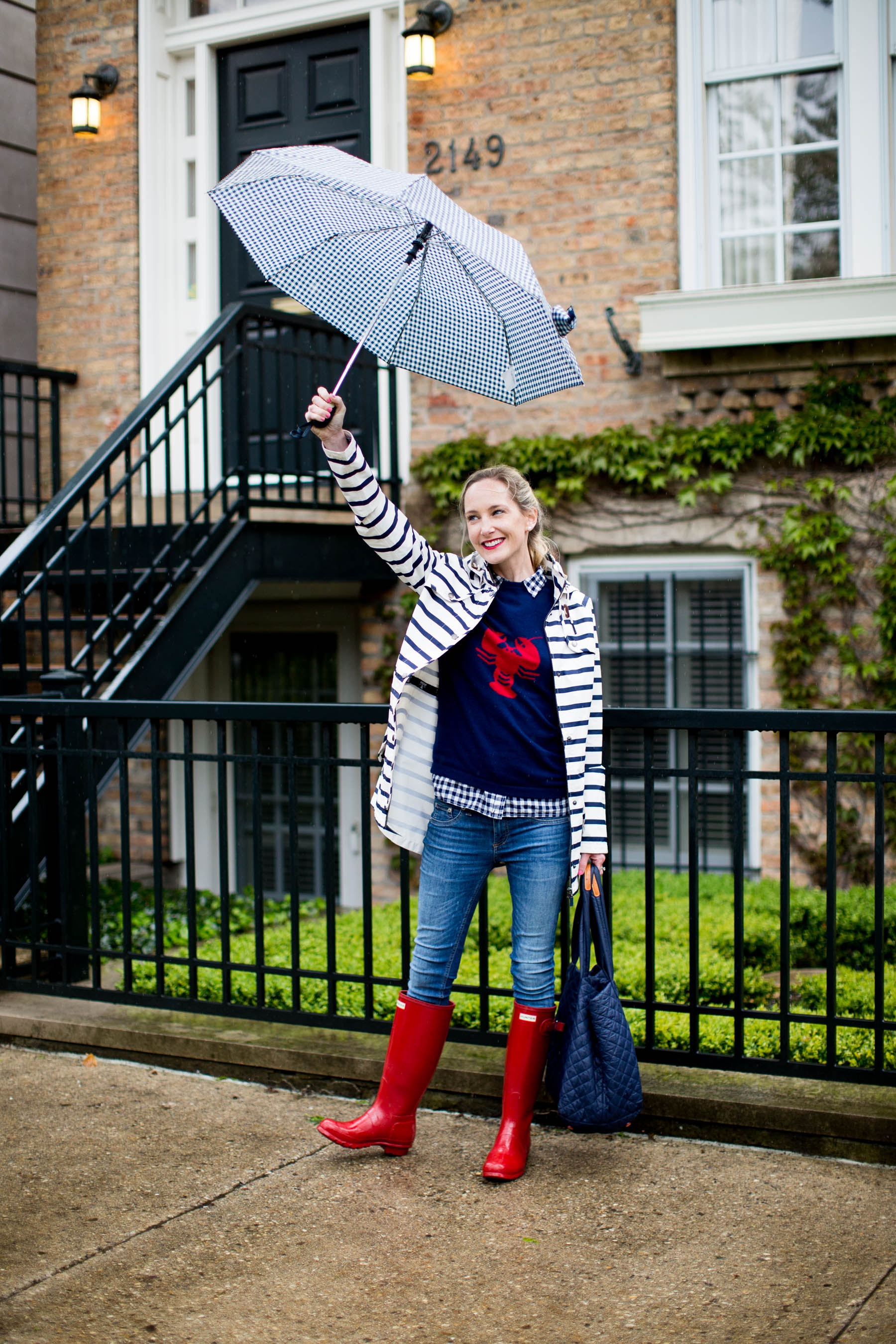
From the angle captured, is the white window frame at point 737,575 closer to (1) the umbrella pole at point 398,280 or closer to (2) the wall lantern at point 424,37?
(2) the wall lantern at point 424,37

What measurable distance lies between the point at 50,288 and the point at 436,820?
258 inches

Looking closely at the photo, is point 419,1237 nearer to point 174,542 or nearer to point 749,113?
point 174,542

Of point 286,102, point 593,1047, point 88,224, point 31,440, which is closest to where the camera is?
point 593,1047

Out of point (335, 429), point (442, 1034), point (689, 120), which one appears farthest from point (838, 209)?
point (442, 1034)

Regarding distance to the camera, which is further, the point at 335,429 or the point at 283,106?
the point at 283,106

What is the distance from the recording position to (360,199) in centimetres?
336

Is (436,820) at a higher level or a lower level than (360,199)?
lower

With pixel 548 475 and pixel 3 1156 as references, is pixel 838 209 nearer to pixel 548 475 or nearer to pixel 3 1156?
pixel 548 475

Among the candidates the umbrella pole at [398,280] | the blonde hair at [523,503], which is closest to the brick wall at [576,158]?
the umbrella pole at [398,280]

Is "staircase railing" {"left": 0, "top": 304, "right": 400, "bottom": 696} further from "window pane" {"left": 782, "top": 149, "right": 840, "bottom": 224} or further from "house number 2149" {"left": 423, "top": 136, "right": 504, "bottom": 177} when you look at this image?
"window pane" {"left": 782, "top": 149, "right": 840, "bottom": 224}

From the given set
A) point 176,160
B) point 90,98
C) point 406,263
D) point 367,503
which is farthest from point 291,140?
point 367,503

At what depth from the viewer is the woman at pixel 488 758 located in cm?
312

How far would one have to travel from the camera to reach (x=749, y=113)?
22.7 ft

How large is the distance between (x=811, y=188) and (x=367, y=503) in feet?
15.8
